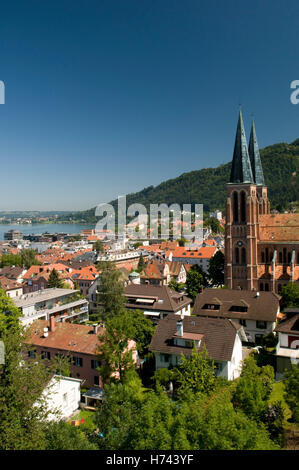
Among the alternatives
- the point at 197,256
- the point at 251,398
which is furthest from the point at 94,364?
the point at 197,256

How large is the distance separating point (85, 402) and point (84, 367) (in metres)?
3.56

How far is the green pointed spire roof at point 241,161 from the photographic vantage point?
2162 inches

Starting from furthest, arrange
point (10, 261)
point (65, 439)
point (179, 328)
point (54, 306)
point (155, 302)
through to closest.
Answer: point (10, 261)
point (54, 306)
point (155, 302)
point (179, 328)
point (65, 439)

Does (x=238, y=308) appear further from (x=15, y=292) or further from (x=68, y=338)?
(x=15, y=292)

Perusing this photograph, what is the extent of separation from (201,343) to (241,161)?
114 feet

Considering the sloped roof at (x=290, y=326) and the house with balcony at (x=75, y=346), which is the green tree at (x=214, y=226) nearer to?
the sloped roof at (x=290, y=326)

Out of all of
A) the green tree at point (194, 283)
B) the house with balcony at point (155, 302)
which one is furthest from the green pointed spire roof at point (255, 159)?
the house with balcony at point (155, 302)

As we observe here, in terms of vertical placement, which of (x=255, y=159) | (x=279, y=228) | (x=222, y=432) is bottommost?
(x=222, y=432)

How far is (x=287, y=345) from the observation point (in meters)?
30.3

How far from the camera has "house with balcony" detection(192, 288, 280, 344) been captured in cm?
3733

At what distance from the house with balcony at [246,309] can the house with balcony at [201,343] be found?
7643 millimetres

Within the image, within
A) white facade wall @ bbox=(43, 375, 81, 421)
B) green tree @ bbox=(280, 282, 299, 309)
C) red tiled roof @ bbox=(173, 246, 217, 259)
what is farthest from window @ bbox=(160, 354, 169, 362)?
red tiled roof @ bbox=(173, 246, 217, 259)

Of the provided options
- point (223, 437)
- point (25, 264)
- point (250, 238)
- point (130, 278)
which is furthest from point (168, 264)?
point (223, 437)

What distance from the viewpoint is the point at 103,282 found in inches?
1641
